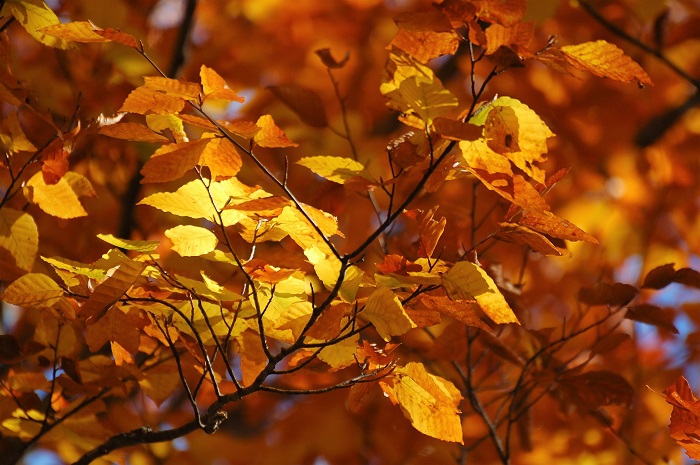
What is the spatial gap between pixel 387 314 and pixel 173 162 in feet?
0.97

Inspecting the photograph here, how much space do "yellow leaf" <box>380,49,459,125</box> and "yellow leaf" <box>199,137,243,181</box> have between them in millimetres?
195

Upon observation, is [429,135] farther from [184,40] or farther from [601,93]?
[601,93]

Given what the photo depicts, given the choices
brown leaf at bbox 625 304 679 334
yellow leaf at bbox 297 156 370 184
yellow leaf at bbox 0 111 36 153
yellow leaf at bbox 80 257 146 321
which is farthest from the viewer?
brown leaf at bbox 625 304 679 334

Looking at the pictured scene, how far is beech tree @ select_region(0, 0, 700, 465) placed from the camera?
31.3 inches

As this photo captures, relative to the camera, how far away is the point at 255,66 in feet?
8.93

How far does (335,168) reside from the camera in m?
0.86

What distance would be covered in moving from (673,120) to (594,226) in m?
0.77

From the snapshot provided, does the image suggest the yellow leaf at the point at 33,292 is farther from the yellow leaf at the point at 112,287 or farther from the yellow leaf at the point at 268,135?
the yellow leaf at the point at 268,135

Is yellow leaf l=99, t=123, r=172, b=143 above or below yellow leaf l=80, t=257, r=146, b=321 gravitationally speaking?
above

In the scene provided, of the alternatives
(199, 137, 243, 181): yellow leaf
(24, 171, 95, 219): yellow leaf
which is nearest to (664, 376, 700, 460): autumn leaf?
(199, 137, 243, 181): yellow leaf

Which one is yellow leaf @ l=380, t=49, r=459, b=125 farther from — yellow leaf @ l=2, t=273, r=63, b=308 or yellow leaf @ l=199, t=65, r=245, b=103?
yellow leaf @ l=2, t=273, r=63, b=308

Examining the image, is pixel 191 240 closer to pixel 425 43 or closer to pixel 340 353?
pixel 340 353

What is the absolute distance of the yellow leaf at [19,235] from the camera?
1.06 m

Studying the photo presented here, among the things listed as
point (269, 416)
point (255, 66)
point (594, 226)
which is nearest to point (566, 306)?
point (594, 226)
